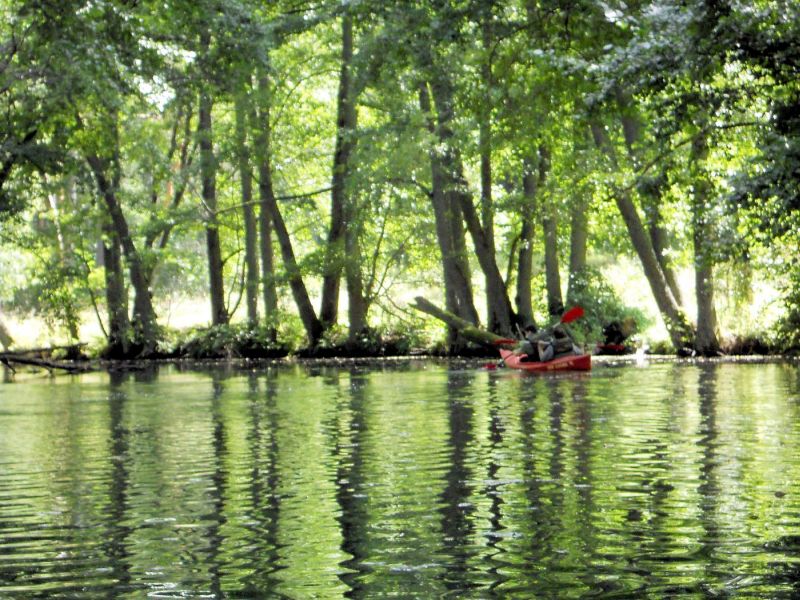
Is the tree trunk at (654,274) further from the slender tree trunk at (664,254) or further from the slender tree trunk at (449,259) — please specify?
the slender tree trunk at (449,259)

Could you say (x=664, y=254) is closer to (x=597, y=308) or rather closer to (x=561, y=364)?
(x=597, y=308)

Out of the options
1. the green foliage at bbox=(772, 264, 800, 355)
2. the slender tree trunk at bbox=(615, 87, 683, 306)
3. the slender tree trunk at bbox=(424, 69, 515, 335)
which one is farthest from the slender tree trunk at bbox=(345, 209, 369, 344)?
the green foliage at bbox=(772, 264, 800, 355)

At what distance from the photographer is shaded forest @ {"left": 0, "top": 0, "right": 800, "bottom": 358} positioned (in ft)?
72.7

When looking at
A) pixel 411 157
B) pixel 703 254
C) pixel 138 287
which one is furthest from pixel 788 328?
pixel 138 287

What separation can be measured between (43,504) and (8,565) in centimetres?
271

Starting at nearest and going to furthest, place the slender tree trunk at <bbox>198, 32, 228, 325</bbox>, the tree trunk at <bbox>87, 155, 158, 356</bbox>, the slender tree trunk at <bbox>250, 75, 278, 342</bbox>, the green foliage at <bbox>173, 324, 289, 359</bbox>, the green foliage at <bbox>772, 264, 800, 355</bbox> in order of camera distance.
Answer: the green foliage at <bbox>772, 264, 800, 355</bbox> < the slender tree trunk at <bbox>250, 75, 278, 342</bbox> < the slender tree trunk at <bbox>198, 32, 228, 325</bbox> < the green foliage at <bbox>173, 324, 289, 359</bbox> < the tree trunk at <bbox>87, 155, 158, 356</bbox>

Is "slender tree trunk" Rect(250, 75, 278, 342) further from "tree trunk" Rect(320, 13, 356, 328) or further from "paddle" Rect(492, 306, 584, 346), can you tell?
Answer: "paddle" Rect(492, 306, 584, 346)

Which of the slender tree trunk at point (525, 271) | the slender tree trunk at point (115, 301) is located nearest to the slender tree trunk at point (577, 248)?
the slender tree trunk at point (525, 271)

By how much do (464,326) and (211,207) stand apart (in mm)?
11732

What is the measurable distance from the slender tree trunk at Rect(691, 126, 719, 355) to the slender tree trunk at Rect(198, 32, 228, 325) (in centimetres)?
Result: 1569

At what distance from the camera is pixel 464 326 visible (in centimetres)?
3862

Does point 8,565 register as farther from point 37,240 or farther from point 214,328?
point 37,240

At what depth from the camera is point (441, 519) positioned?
31.9 feet

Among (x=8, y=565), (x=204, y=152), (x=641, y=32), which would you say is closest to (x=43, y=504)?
(x=8, y=565)
